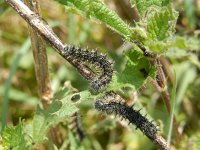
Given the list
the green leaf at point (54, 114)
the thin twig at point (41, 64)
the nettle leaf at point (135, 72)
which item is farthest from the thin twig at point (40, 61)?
the nettle leaf at point (135, 72)

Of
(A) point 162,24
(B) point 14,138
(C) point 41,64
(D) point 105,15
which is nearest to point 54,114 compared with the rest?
(B) point 14,138

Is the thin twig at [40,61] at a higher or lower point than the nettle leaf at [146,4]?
higher

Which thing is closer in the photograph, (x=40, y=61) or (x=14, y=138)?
(x=14, y=138)

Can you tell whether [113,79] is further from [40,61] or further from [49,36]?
[40,61]

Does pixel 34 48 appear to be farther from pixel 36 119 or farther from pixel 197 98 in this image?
pixel 197 98

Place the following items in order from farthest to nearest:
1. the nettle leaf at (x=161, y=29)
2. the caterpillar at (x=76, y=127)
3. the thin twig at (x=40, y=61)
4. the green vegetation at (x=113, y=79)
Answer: the caterpillar at (x=76, y=127) < the thin twig at (x=40, y=61) < the green vegetation at (x=113, y=79) < the nettle leaf at (x=161, y=29)

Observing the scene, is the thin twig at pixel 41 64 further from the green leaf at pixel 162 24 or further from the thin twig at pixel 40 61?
the green leaf at pixel 162 24
